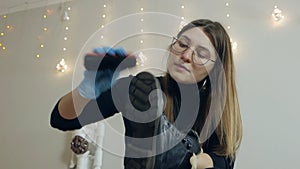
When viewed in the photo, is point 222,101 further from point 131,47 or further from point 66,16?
point 66,16

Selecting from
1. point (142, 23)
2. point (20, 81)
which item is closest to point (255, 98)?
point (142, 23)

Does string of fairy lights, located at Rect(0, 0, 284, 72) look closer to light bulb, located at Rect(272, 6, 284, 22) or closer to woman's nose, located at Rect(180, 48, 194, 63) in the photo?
light bulb, located at Rect(272, 6, 284, 22)

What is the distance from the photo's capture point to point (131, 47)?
1574mm

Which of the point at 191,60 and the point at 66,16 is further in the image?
the point at 66,16

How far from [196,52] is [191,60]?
3 cm

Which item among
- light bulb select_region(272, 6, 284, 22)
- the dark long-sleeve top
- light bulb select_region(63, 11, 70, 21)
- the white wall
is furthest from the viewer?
light bulb select_region(63, 11, 70, 21)

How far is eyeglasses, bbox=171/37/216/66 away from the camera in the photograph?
1082 millimetres

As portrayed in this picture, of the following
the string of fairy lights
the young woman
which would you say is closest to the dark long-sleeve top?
the young woman

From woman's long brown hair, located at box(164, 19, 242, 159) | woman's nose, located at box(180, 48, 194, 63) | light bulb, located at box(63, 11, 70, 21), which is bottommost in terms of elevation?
woman's long brown hair, located at box(164, 19, 242, 159)

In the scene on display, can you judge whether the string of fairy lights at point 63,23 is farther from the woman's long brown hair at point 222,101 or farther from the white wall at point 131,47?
the woman's long brown hair at point 222,101

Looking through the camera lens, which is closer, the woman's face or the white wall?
the woman's face

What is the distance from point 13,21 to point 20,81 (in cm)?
38

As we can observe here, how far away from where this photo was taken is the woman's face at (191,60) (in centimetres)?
106

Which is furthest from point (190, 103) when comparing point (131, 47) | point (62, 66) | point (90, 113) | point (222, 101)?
point (62, 66)
